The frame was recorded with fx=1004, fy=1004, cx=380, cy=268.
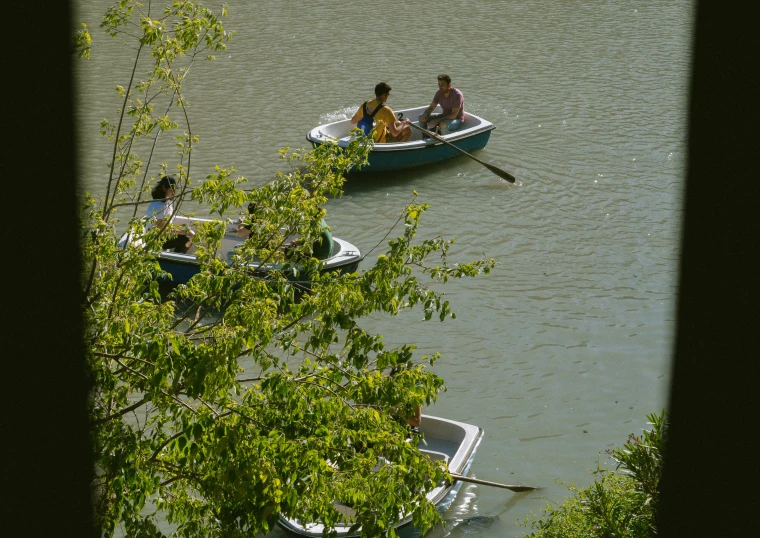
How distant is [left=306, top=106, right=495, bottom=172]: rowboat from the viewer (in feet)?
46.1

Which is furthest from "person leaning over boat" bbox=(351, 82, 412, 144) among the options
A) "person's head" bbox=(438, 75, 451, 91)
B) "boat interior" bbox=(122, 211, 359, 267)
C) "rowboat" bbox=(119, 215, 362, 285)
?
"rowboat" bbox=(119, 215, 362, 285)

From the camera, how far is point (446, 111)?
15.2 metres

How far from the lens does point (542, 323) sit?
Answer: 1037 centimetres

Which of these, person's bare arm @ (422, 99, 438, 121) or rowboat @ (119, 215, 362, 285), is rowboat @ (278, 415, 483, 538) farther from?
person's bare arm @ (422, 99, 438, 121)

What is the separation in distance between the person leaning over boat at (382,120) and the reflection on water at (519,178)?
61 cm

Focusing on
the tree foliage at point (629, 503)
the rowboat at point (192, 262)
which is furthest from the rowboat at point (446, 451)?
the rowboat at point (192, 262)

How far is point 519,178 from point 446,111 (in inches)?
66.6

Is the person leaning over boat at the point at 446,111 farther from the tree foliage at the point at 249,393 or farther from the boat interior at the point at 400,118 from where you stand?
the tree foliage at the point at 249,393

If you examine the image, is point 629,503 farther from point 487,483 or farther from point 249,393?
point 249,393

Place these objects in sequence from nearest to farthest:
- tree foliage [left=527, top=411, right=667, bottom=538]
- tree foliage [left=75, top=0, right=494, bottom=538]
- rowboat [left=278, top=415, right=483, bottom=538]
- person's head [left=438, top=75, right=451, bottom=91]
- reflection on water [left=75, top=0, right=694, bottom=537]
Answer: tree foliage [left=75, top=0, right=494, bottom=538], tree foliage [left=527, top=411, right=667, bottom=538], rowboat [left=278, top=415, right=483, bottom=538], reflection on water [left=75, top=0, right=694, bottom=537], person's head [left=438, top=75, right=451, bottom=91]

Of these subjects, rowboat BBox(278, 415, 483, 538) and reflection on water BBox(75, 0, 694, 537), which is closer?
rowboat BBox(278, 415, 483, 538)

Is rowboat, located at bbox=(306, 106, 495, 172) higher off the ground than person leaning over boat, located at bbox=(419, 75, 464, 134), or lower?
lower

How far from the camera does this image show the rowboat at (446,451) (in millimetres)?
7191

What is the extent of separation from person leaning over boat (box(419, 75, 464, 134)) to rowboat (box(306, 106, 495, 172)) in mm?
142
